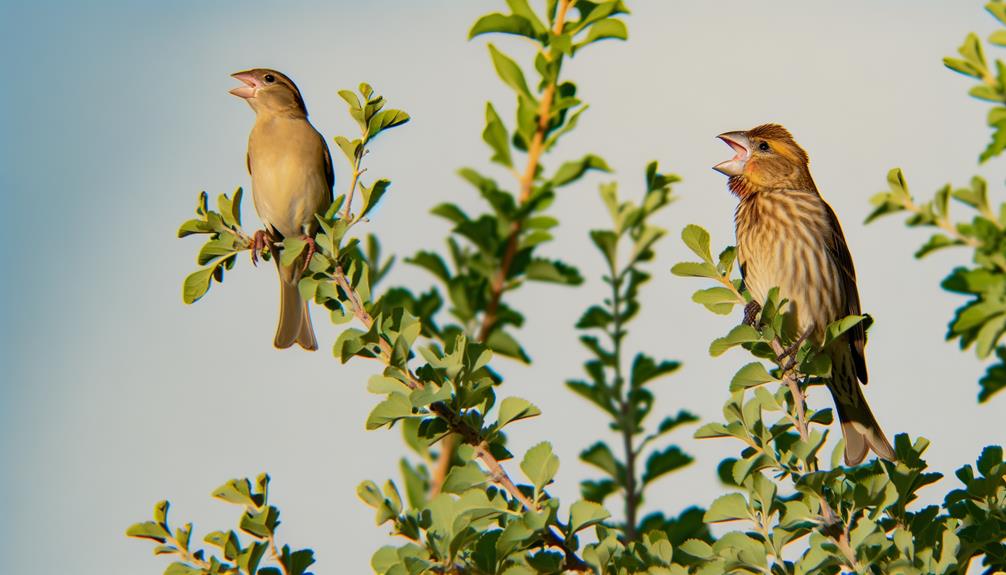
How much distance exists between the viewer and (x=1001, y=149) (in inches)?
91.7

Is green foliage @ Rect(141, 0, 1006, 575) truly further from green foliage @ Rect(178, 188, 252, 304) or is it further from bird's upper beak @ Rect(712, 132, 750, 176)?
bird's upper beak @ Rect(712, 132, 750, 176)

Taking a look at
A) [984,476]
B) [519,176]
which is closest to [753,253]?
[519,176]

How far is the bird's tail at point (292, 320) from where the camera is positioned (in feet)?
17.6

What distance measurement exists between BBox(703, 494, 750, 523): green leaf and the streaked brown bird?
245 centimetres

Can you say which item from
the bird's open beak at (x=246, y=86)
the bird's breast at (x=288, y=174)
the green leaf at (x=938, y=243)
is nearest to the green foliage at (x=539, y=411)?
the green leaf at (x=938, y=243)

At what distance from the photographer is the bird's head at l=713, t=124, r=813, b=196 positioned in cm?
601

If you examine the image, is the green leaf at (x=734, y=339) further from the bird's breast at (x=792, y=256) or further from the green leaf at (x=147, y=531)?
the bird's breast at (x=792, y=256)

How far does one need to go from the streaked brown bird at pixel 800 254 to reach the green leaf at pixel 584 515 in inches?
105

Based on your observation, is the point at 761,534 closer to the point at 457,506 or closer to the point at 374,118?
the point at 457,506

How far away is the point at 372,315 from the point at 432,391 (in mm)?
386

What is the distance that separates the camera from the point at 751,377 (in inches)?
122

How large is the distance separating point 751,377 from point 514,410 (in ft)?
2.28

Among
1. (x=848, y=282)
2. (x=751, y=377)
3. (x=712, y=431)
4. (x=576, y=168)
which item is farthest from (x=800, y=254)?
(x=712, y=431)

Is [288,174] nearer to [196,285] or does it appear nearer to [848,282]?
[196,285]
